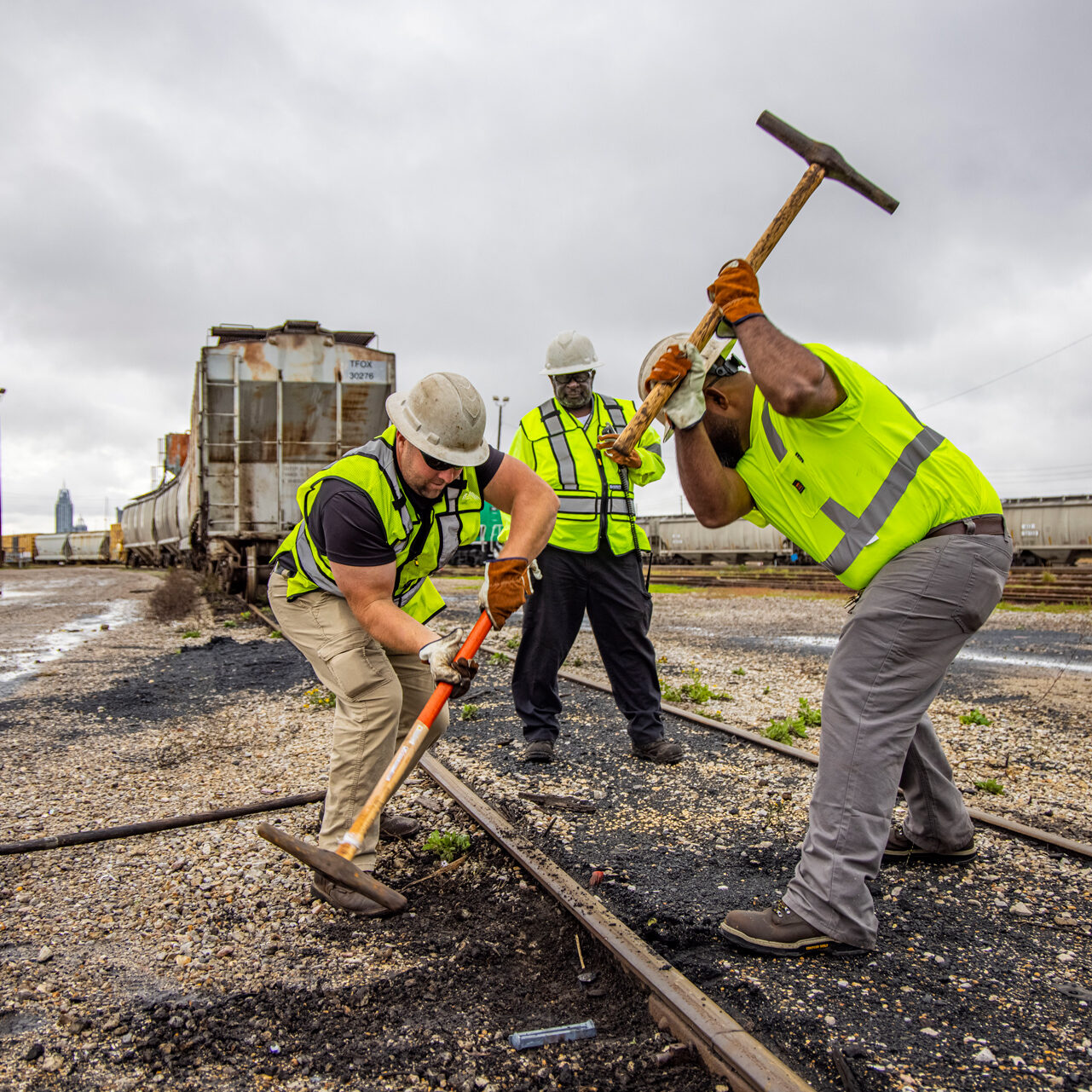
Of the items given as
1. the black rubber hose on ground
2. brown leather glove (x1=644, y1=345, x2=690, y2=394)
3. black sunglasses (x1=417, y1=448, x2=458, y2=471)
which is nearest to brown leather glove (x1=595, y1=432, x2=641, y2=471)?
brown leather glove (x1=644, y1=345, x2=690, y2=394)

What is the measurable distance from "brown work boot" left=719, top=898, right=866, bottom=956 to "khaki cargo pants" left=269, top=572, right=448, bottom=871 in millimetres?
1263

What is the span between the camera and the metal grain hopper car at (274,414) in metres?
12.3

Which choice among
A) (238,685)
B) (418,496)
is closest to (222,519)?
(238,685)

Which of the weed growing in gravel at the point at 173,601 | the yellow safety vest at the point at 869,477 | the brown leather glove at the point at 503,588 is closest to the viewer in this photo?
the yellow safety vest at the point at 869,477

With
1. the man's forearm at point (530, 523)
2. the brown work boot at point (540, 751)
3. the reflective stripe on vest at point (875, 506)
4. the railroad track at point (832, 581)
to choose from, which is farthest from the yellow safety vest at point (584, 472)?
the railroad track at point (832, 581)

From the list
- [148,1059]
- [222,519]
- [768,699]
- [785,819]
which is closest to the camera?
[148,1059]

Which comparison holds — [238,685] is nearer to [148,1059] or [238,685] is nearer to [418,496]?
[418,496]

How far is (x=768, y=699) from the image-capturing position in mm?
6465

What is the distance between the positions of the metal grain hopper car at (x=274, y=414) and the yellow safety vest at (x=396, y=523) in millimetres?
9589

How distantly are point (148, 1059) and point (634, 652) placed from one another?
9.57ft

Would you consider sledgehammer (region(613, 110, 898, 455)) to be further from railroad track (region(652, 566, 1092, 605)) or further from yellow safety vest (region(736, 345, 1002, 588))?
railroad track (region(652, 566, 1092, 605))

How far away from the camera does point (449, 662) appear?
274 centimetres

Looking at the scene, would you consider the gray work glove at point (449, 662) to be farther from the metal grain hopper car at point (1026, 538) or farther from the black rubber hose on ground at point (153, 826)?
the metal grain hopper car at point (1026, 538)

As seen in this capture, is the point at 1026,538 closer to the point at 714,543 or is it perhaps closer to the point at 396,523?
the point at 714,543
